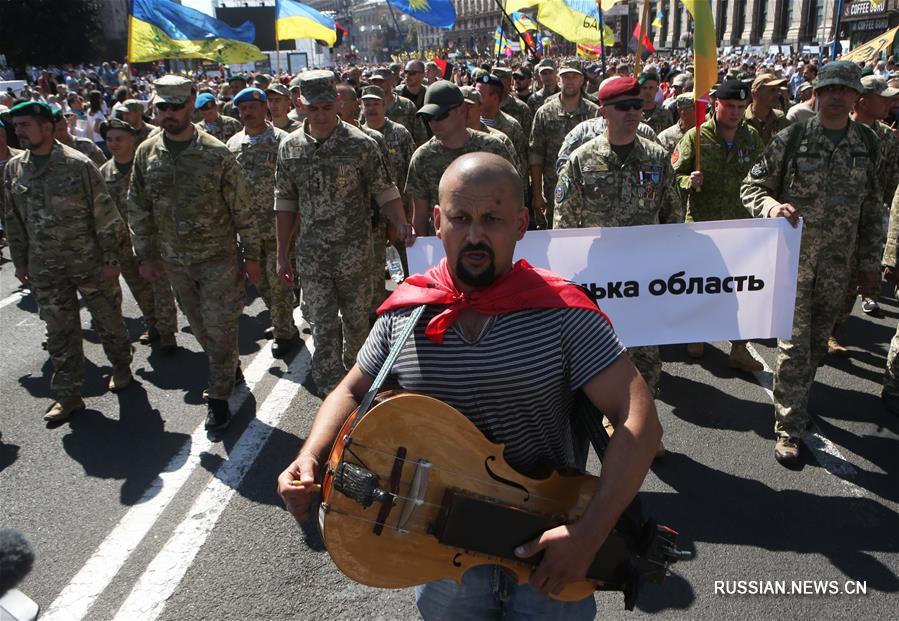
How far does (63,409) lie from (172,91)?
261 centimetres

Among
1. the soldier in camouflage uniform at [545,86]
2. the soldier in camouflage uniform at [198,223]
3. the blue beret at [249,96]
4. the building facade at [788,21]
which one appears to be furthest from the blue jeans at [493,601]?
the building facade at [788,21]

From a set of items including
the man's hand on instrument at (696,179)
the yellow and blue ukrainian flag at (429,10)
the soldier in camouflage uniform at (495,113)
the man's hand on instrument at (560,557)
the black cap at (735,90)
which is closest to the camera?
the man's hand on instrument at (560,557)

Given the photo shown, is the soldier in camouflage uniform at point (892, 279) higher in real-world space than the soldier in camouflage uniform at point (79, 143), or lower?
lower

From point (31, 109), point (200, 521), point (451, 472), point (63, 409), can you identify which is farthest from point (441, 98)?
point (451, 472)

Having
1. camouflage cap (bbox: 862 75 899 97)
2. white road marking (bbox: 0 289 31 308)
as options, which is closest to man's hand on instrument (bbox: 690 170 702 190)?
camouflage cap (bbox: 862 75 899 97)

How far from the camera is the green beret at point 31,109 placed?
5.04 meters

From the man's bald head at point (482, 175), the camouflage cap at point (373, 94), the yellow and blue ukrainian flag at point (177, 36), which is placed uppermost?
the yellow and blue ukrainian flag at point (177, 36)

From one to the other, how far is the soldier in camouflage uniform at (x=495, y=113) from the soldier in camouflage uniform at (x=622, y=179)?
3167 mm

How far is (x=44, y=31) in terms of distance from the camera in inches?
1978

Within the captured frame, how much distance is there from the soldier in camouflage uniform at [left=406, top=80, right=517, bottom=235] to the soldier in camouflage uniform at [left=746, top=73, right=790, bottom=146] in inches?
143

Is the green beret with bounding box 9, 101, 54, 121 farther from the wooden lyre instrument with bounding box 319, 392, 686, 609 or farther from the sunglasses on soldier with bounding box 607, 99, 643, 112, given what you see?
the wooden lyre instrument with bounding box 319, 392, 686, 609

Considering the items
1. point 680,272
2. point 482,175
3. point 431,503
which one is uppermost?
point 482,175

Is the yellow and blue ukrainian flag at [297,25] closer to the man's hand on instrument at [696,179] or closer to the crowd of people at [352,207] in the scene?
the crowd of people at [352,207]

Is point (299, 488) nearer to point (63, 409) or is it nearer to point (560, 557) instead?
point (560, 557)
